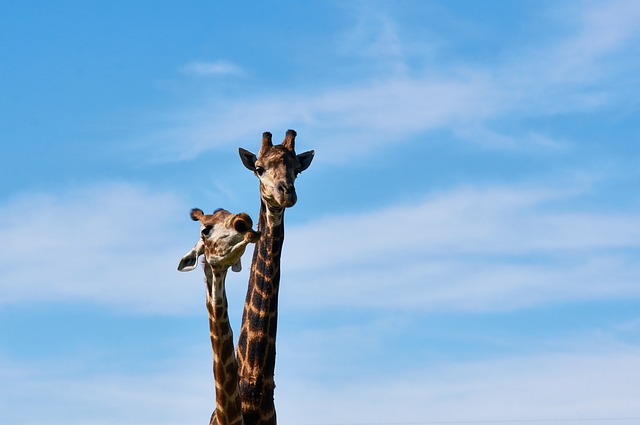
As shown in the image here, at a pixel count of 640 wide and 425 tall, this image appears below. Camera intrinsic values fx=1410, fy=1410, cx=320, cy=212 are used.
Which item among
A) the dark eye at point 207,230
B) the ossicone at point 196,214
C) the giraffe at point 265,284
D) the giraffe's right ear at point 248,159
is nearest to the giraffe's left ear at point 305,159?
the giraffe at point 265,284

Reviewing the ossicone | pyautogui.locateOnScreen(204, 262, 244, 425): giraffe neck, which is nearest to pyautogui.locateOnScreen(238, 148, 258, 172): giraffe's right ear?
the ossicone

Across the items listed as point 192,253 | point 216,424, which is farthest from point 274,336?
point 192,253

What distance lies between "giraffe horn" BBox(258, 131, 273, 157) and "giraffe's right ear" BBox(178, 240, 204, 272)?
4066 millimetres

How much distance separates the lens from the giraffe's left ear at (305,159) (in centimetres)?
2510

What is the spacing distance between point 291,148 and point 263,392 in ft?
14.1

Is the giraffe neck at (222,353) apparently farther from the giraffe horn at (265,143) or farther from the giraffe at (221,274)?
the giraffe horn at (265,143)

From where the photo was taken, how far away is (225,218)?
66.1 ft

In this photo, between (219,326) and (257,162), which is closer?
(219,326)

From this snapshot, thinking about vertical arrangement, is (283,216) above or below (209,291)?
above

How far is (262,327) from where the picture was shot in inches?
938

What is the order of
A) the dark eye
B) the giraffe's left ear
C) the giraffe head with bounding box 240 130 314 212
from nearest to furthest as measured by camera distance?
the dark eye → the giraffe head with bounding box 240 130 314 212 → the giraffe's left ear

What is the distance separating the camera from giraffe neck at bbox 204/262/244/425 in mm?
20609

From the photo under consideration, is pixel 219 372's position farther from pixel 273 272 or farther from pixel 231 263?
pixel 273 272

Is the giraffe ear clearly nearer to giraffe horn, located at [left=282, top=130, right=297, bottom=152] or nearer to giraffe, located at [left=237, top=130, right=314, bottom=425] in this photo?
giraffe, located at [left=237, top=130, right=314, bottom=425]
